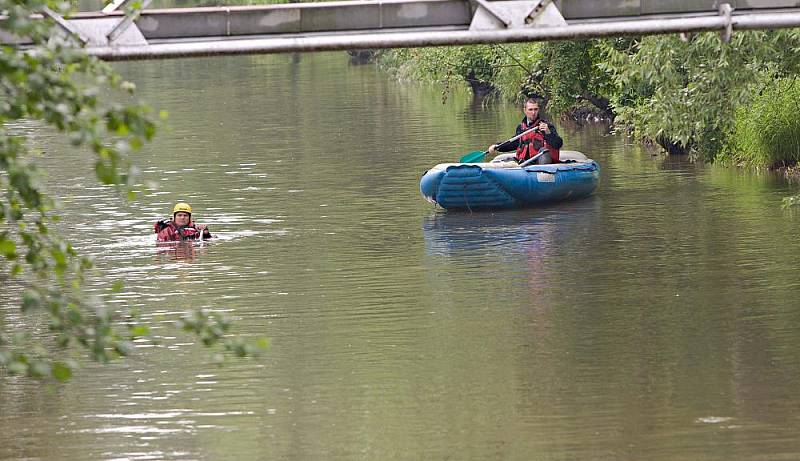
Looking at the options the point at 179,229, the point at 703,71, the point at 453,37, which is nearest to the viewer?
the point at 453,37

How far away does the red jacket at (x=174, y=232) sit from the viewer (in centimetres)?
1784

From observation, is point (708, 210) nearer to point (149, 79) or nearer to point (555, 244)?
point (555, 244)

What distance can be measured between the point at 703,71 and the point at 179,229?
7225mm

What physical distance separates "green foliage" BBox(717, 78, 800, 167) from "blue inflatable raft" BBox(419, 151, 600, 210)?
3233 mm

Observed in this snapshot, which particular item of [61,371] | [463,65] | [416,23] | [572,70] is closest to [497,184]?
[572,70]

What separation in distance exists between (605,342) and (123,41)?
444cm

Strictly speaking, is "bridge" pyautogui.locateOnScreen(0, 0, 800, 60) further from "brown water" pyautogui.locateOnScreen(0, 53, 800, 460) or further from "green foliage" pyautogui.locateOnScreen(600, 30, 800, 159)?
"green foliage" pyautogui.locateOnScreen(600, 30, 800, 159)

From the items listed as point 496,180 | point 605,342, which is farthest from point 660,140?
point 605,342

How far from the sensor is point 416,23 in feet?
36.3

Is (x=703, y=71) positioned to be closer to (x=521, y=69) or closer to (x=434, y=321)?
(x=434, y=321)

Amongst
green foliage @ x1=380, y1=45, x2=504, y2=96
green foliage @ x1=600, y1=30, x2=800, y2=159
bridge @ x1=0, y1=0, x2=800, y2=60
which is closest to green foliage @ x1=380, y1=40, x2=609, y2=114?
green foliage @ x1=380, y1=45, x2=504, y2=96

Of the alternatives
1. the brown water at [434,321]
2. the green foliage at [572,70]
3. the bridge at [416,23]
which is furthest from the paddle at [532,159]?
the bridge at [416,23]

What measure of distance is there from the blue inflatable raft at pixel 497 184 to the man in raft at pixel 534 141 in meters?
0.25

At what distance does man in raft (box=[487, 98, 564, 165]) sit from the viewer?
20219mm
